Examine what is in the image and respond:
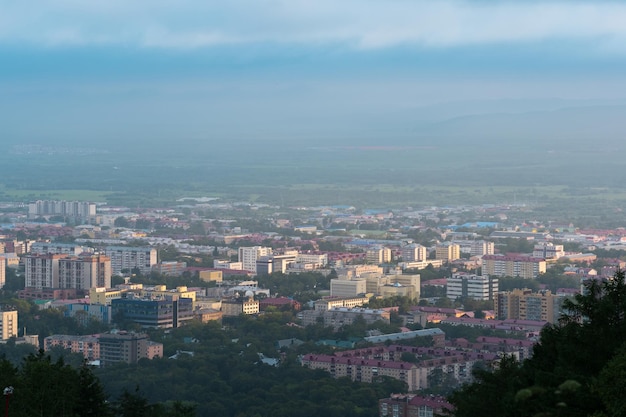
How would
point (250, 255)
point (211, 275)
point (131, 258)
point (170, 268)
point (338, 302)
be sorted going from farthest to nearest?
point (250, 255) < point (131, 258) < point (170, 268) < point (211, 275) < point (338, 302)

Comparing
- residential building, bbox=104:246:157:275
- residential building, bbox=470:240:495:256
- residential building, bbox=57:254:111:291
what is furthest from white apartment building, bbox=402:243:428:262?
residential building, bbox=57:254:111:291

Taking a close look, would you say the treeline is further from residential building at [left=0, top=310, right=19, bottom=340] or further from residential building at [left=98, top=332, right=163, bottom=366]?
residential building at [left=0, top=310, right=19, bottom=340]

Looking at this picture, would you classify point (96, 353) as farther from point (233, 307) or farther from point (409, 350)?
point (233, 307)

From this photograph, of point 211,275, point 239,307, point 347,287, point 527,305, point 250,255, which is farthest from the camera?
point 250,255

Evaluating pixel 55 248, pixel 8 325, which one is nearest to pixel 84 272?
pixel 55 248

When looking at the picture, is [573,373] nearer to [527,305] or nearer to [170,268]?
[527,305]

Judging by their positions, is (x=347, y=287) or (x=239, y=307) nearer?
(x=239, y=307)
